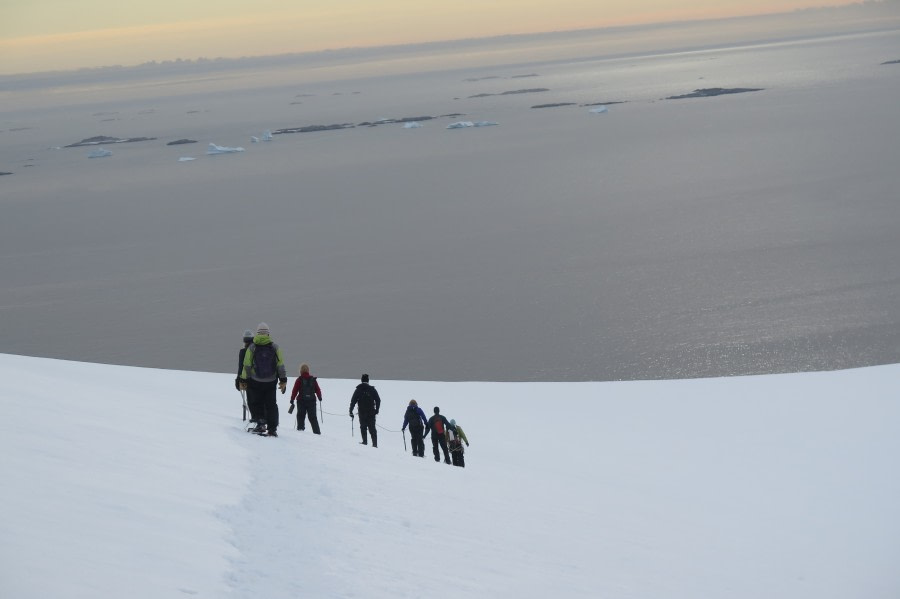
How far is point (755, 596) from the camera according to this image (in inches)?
312

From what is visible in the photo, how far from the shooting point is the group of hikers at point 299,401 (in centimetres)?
848

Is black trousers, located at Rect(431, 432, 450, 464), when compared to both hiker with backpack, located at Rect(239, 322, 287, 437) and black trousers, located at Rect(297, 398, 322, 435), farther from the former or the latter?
hiker with backpack, located at Rect(239, 322, 287, 437)

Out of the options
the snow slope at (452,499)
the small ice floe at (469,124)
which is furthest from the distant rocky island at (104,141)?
the snow slope at (452,499)

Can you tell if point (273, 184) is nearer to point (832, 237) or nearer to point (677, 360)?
point (832, 237)

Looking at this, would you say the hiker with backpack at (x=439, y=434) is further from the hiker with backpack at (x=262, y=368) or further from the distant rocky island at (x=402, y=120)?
the distant rocky island at (x=402, y=120)

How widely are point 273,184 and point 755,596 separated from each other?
41516 mm

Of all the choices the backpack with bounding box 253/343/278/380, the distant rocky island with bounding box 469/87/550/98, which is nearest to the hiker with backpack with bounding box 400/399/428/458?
the backpack with bounding box 253/343/278/380

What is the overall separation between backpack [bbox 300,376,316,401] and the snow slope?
0.53m

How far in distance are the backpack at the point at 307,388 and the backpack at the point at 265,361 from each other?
149cm

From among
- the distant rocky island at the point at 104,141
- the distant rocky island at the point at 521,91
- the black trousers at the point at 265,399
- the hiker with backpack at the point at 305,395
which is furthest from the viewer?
the distant rocky island at the point at 521,91

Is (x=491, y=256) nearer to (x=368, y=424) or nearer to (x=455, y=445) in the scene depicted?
(x=455, y=445)

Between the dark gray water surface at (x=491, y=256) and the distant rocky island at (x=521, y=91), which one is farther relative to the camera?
the distant rocky island at (x=521, y=91)

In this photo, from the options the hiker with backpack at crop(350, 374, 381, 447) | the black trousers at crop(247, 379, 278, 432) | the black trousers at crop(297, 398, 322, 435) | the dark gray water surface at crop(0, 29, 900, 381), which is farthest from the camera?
the dark gray water surface at crop(0, 29, 900, 381)

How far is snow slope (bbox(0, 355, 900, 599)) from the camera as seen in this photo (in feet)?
19.9
